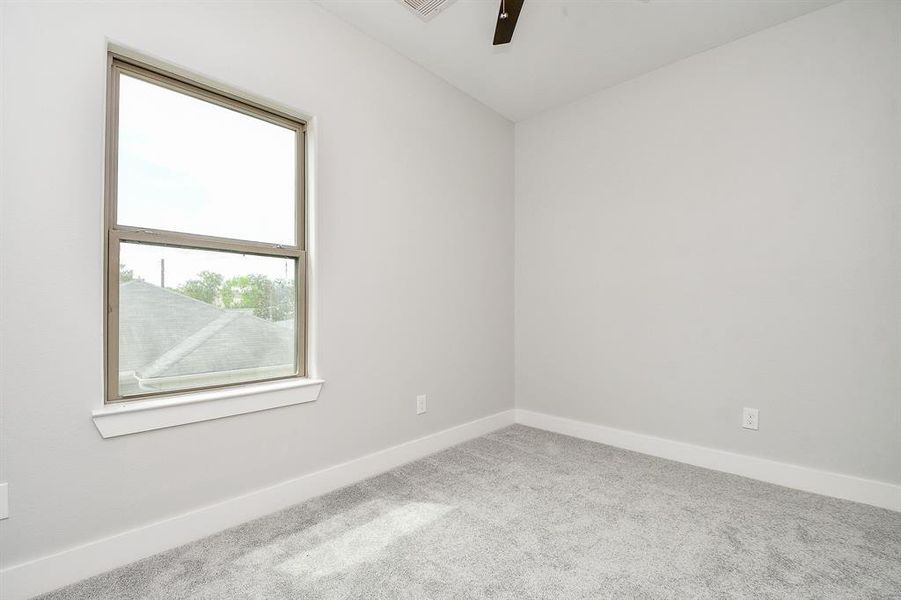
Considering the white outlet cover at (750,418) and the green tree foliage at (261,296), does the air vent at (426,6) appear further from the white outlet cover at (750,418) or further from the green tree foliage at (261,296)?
the white outlet cover at (750,418)

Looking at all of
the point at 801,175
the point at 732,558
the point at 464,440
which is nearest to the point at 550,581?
the point at 732,558

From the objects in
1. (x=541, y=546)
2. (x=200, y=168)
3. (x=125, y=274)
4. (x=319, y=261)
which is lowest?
(x=541, y=546)

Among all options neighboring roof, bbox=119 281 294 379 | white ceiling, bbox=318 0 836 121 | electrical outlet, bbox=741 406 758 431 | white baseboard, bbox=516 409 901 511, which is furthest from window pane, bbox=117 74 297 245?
electrical outlet, bbox=741 406 758 431

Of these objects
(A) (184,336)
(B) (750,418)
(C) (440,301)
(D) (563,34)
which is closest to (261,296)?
(A) (184,336)

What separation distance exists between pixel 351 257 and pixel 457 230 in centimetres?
99

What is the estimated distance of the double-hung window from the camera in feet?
5.74

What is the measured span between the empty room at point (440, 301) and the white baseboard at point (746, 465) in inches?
0.6

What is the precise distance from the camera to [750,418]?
99.4 inches

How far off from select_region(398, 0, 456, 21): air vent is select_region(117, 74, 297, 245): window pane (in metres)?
0.91

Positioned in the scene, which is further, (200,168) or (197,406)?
(200,168)

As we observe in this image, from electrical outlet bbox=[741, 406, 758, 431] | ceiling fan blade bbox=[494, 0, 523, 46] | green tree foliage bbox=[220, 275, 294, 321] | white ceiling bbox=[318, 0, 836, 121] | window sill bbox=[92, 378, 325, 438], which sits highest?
white ceiling bbox=[318, 0, 836, 121]

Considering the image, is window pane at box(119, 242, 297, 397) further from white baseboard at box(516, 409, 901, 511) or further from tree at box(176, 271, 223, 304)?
white baseboard at box(516, 409, 901, 511)

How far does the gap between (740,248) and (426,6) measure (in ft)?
7.46

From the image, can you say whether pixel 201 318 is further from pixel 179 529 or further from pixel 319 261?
pixel 179 529
